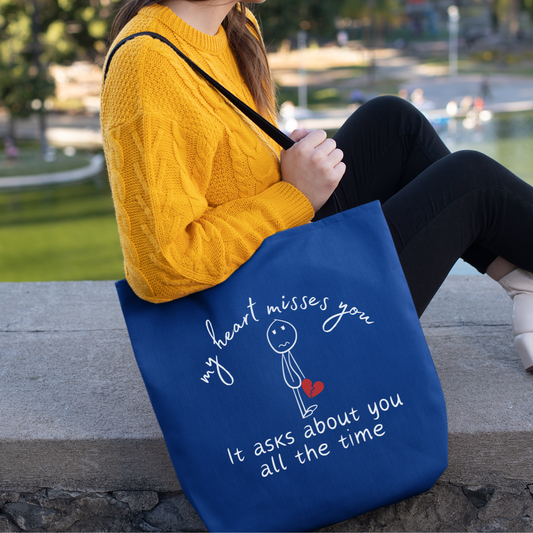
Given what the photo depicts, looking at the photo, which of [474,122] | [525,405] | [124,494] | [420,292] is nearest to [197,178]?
[420,292]

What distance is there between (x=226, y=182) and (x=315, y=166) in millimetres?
145

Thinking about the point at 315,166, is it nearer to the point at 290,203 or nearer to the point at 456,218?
the point at 290,203

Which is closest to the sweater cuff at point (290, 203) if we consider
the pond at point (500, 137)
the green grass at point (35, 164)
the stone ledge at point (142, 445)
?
the stone ledge at point (142, 445)

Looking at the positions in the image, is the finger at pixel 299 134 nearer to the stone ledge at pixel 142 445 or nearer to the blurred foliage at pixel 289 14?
the stone ledge at pixel 142 445

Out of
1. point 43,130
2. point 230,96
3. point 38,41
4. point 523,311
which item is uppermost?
point 230,96

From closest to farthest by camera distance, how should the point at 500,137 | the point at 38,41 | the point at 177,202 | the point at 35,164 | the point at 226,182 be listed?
the point at 177,202 → the point at 226,182 → the point at 35,164 → the point at 38,41 → the point at 500,137

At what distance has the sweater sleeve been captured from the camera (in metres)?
0.84

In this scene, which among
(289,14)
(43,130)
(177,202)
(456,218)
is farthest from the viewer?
(289,14)

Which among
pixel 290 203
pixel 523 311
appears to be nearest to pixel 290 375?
pixel 290 203

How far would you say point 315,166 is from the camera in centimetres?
99

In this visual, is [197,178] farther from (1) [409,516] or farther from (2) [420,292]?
(1) [409,516]

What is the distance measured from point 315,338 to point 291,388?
0.27 feet

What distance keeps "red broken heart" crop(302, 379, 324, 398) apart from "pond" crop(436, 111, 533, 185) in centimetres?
1324

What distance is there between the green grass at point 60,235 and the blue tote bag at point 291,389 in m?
7.79
